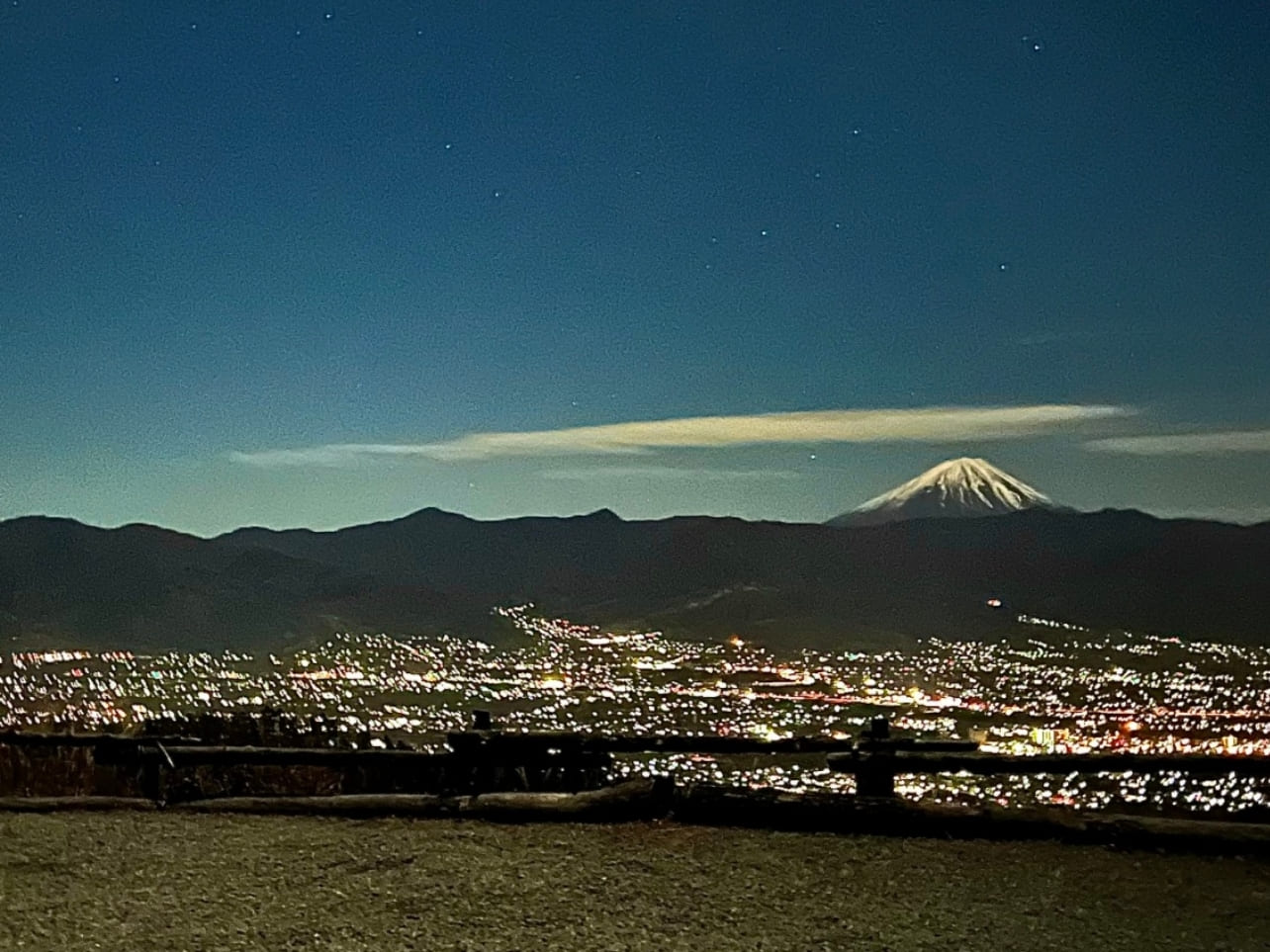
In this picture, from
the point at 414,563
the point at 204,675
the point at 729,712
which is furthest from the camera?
the point at 414,563

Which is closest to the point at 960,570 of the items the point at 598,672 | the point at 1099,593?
the point at 1099,593

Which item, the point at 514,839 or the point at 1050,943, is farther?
the point at 514,839

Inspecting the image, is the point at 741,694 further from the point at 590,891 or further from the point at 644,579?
the point at 644,579

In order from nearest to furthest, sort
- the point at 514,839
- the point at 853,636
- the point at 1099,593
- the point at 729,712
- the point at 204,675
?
the point at 514,839, the point at 729,712, the point at 204,675, the point at 853,636, the point at 1099,593

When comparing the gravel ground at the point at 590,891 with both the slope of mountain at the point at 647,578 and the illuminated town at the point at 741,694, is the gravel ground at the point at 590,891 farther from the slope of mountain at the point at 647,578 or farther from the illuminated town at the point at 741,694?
the slope of mountain at the point at 647,578

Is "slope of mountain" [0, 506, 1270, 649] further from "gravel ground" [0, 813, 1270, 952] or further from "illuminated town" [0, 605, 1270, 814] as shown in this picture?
"gravel ground" [0, 813, 1270, 952]

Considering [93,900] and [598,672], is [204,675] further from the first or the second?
[93,900]

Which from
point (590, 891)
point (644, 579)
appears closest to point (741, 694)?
point (590, 891)
